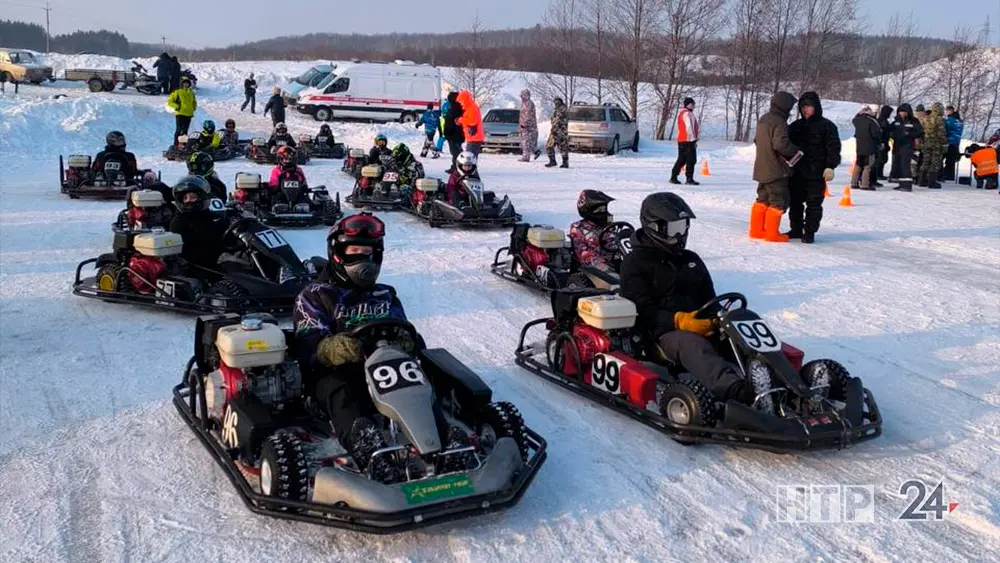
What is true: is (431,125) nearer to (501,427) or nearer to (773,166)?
(773,166)

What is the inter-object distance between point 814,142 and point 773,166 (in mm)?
607

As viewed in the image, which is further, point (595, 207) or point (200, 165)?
point (200, 165)

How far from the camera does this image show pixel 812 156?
11.3m

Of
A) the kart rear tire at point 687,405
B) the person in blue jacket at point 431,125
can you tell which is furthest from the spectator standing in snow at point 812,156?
the person in blue jacket at point 431,125

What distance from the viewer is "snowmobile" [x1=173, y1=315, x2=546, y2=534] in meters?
3.86

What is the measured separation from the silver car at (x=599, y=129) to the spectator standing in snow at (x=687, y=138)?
7581 mm

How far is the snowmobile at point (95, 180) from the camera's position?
46.7ft

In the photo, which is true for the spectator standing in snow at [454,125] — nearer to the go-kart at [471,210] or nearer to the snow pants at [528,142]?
the snow pants at [528,142]

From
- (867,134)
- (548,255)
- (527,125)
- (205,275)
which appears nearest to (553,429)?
(548,255)

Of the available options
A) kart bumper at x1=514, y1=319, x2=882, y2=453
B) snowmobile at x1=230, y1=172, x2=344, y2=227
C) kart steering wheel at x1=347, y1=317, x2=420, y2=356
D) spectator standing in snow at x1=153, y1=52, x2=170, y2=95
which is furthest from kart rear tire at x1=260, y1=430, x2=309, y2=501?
spectator standing in snow at x1=153, y1=52, x2=170, y2=95

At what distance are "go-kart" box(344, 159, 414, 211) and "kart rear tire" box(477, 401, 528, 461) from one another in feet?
30.6

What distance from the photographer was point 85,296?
317 inches

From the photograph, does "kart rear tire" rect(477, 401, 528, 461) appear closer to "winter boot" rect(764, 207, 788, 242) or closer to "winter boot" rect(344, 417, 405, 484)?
"winter boot" rect(344, 417, 405, 484)

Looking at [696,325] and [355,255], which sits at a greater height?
[355,255]
